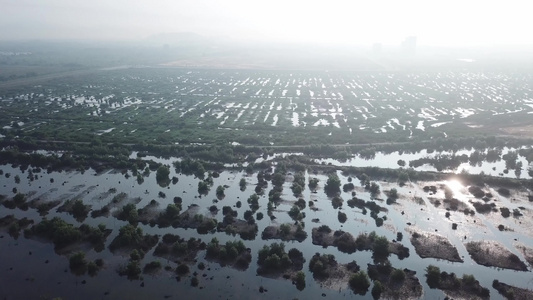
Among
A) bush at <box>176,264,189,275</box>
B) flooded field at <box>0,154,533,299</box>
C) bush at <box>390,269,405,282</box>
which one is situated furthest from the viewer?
bush at <box>176,264,189,275</box>

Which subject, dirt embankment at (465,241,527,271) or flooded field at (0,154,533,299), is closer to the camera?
flooded field at (0,154,533,299)

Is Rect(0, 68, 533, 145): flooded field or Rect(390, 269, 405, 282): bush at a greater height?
Rect(0, 68, 533, 145): flooded field

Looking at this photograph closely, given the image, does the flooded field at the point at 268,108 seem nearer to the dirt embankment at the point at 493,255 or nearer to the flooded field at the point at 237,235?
the flooded field at the point at 237,235

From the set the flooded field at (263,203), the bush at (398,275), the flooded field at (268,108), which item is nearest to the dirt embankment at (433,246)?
the flooded field at (263,203)

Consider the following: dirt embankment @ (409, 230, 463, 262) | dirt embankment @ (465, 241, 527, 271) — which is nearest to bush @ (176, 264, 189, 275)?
dirt embankment @ (409, 230, 463, 262)

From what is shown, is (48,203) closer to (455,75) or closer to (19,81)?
(19,81)

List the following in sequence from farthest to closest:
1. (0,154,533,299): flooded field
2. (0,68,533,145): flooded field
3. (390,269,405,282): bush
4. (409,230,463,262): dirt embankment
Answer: (0,68,533,145): flooded field
(409,230,463,262): dirt embankment
(390,269,405,282): bush
(0,154,533,299): flooded field

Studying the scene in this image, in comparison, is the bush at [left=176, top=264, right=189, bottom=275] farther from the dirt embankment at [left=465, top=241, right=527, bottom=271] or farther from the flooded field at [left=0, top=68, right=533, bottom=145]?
the flooded field at [left=0, top=68, right=533, bottom=145]

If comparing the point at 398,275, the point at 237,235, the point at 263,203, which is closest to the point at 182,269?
the point at 237,235
